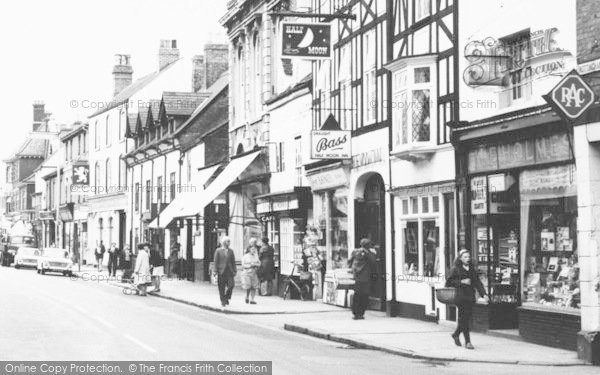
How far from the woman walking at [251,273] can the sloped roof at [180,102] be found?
20864mm

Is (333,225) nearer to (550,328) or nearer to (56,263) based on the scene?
(550,328)

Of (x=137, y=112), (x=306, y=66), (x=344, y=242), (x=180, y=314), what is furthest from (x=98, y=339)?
(x=137, y=112)

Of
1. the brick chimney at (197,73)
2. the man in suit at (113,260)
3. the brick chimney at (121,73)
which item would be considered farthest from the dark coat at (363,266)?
the brick chimney at (121,73)

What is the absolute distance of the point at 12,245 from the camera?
69000mm

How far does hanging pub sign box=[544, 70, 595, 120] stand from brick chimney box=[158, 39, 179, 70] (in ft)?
162

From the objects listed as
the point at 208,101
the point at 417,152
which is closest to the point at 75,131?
the point at 208,101

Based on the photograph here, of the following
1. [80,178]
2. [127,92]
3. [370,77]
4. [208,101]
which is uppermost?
[127,92]

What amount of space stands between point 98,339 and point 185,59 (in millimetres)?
42370

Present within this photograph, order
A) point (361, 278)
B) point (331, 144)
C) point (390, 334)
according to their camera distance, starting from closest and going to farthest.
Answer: point (390, 334)
point (361, 278)
point (331, 144)

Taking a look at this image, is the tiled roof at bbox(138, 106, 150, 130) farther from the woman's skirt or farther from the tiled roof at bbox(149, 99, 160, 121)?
the woman's skirt

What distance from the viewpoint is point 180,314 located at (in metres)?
24.2

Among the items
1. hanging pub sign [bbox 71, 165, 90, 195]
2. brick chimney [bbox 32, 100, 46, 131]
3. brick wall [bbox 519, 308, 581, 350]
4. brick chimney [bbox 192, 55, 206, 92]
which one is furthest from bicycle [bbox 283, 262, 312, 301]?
brick chimney [bbox 32, 100, 46, 131]

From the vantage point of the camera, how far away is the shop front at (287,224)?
29.4 m

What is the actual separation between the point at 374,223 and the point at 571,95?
1083 centimetres
